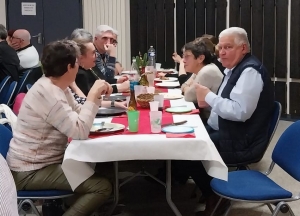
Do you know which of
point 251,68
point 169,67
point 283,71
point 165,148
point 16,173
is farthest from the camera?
point 169,67

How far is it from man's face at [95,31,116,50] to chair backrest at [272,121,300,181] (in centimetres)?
293

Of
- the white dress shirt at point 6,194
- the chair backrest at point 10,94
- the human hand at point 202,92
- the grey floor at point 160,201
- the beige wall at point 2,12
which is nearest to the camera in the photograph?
the white dress shirt at point 6,194

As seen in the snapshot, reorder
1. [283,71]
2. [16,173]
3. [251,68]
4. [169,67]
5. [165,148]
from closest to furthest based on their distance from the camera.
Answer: [165,148], [16,173], [251,68], [283,71], [169,67]

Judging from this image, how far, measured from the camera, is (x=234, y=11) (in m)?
6.76

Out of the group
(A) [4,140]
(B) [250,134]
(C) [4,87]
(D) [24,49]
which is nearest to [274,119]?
(B) [250,134]

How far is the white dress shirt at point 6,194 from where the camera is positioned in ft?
3.72

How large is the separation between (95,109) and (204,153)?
25.1 inches

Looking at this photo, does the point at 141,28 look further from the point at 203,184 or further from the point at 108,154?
the point at 108,154

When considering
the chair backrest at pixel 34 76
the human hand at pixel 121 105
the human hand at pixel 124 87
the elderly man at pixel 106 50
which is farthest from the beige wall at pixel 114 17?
the human hand at pixel 121 105

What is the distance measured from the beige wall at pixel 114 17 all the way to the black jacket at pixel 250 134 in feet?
16.2

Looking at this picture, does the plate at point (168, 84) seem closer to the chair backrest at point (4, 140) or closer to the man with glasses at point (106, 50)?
the man with glasses at point (106, 50)

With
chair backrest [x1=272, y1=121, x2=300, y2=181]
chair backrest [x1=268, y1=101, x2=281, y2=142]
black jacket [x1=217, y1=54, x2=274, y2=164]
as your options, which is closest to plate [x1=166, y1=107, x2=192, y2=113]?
black jacket [x1=217, y1=54, x2=274, y2=164]

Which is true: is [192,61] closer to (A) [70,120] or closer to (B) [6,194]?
(A) [70,120]

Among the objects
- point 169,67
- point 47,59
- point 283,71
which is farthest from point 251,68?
point 169,67
